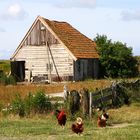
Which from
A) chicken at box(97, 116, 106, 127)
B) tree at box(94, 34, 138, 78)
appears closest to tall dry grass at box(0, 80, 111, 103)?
chicken at box(97, 116, 106, 127)

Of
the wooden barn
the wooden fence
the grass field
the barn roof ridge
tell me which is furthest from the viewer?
the barn roof ridge

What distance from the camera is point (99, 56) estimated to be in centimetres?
5844

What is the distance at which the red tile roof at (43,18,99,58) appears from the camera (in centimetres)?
5478

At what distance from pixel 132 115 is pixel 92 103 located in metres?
2.12

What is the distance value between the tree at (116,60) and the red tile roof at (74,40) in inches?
38.7

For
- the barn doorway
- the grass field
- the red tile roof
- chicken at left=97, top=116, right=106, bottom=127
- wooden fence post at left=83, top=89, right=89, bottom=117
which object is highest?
the red tile roof

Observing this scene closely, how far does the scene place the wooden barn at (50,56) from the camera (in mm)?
53875

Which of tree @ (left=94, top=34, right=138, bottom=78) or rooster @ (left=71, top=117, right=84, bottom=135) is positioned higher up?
tree @ (left=94, top=34, right=138, bottom=78)

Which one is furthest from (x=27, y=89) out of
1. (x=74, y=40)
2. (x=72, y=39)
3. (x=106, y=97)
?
(x=74, y=40)

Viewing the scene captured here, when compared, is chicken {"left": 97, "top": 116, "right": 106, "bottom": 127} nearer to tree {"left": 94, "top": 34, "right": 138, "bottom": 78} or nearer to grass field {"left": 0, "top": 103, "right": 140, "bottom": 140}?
grass field {"left": 0, "top": 103, "right": 140, "bottom": 140}

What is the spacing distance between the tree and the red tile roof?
98cm

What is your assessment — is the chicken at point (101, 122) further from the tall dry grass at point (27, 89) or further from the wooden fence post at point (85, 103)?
the tall dry grass at point (27, 89)

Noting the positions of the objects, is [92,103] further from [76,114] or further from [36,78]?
[36,78]

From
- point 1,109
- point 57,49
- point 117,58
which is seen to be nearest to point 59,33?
point 57,49
